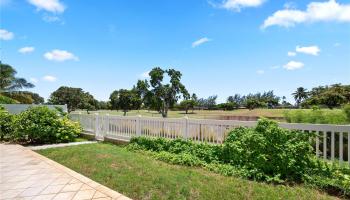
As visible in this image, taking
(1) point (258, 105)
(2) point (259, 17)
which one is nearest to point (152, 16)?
(2) point (259, 17)

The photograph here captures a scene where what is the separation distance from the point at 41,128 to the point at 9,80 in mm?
26579

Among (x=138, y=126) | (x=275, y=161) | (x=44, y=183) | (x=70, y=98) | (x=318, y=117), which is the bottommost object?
(x=44, y=183)

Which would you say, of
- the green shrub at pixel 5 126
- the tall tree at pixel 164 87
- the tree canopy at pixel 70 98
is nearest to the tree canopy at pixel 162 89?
the tall tree at pixel 164 87

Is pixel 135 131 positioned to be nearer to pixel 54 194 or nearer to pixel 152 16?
pixel 54 194

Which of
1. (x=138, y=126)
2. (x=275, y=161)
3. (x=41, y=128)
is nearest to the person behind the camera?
(x=275, y=161)

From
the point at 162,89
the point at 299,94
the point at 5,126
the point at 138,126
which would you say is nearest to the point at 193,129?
the point at 138,126

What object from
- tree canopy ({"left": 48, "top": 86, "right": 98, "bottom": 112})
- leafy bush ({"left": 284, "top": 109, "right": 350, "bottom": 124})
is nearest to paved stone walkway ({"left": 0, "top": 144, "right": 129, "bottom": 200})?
leafy bush ({"left": 284, "top": 109, "right": 350, "bottom": 124})

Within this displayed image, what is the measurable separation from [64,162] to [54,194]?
2.64m

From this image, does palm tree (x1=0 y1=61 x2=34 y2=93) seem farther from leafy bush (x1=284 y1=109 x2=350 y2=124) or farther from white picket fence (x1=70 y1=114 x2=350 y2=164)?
leafy bush (x1=284 y1=109 x2=350 y2=124)

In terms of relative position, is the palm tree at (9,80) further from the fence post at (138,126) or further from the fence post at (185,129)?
the fence post at (185,129)

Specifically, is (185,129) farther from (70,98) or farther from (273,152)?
(70,98)

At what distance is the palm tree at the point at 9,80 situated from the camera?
32188mm

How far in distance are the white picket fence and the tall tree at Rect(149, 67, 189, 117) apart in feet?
73.9

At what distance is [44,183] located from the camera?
5.25 metres
